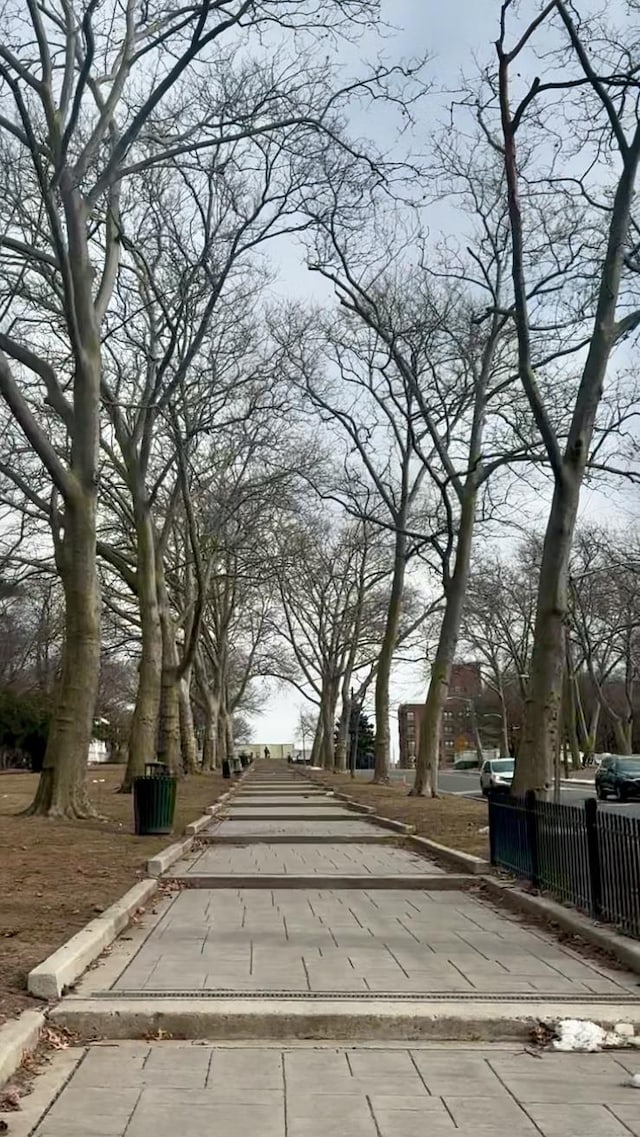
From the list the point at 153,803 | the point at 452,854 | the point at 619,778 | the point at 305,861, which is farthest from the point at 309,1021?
the point at 619,778

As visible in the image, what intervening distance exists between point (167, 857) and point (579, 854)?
5.85 meters

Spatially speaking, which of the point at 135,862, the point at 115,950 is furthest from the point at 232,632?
the point at 115,950

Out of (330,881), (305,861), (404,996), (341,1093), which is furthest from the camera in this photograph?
(305,861)

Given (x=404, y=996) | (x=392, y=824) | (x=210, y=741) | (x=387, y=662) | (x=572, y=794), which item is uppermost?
(x=387, y=662)

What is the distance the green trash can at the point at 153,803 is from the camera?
17.8m

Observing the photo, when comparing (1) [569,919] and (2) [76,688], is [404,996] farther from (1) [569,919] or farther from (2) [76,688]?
(2) [76,688]

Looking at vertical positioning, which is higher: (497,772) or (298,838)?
(497,772)

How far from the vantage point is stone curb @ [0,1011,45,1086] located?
213 inches

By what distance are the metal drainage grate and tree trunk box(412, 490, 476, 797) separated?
72.4 feet

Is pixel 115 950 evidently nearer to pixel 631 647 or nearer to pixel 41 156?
pixel 41 156

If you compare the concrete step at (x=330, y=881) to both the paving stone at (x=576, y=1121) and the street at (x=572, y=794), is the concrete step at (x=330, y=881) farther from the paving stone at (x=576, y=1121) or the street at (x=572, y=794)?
the paving stone at (x=576, y=1121)

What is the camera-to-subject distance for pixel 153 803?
1797 cm

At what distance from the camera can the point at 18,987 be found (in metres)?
6.96

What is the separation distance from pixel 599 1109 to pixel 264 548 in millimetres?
36309
